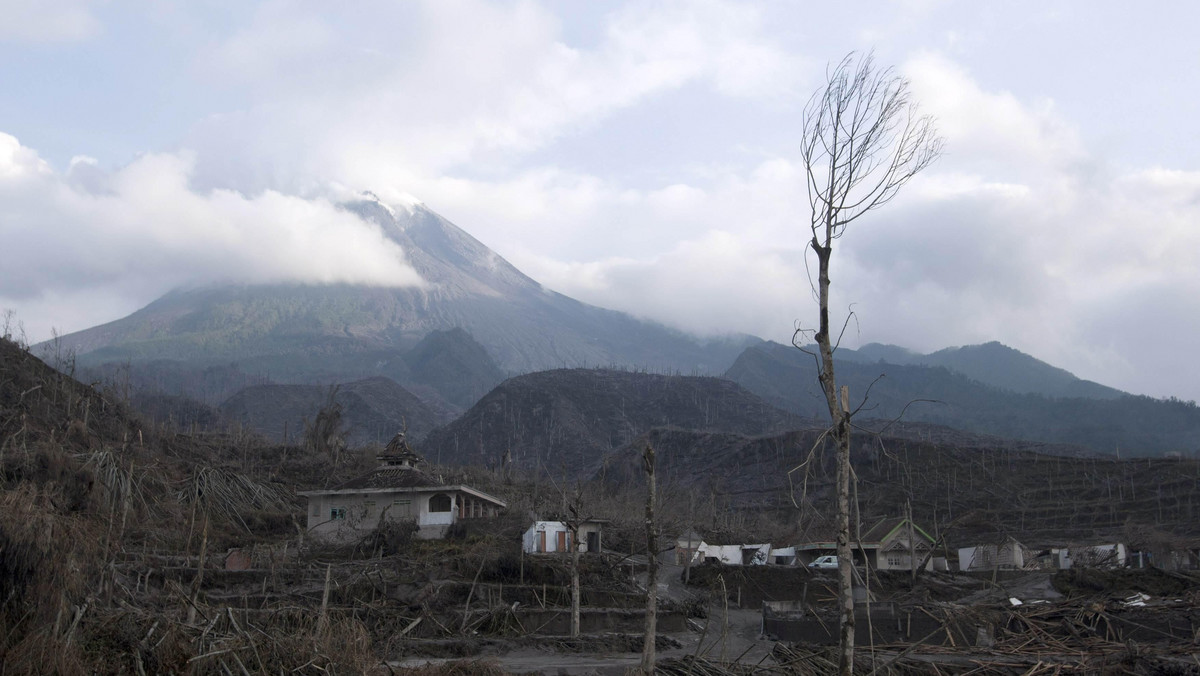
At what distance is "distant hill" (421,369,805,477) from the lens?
11956 cm

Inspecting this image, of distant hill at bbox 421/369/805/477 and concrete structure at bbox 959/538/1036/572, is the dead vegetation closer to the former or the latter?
concrete structure at bbox 959/538/1036/572

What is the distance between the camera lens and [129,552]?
103ft

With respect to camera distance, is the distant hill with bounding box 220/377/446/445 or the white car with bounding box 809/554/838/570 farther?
the distant hill with bounding box 220/377/446/445

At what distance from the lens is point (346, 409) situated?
145750 millimetres

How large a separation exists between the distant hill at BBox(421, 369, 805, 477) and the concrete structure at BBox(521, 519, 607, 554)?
206ft

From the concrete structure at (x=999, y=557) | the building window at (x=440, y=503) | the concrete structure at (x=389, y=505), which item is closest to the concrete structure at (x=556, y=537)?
the concrete structure at (x=389, y=505)

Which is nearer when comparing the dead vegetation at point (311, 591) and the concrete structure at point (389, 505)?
the dead vegetation at point (311, 591)

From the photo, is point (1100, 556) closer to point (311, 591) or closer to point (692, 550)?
point (692, 550)

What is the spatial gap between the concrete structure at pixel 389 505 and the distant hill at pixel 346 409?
298 ft

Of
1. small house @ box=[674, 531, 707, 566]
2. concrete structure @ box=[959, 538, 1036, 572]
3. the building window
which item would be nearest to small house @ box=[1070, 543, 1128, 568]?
concrete structure @ box=[959, 538, 1036, 572]

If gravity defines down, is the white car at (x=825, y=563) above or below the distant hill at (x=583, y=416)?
below

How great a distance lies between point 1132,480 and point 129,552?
7478 cm

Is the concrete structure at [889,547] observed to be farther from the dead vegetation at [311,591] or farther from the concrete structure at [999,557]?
the dead vegetation at [311,591]

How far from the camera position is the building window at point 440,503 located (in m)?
43.1
